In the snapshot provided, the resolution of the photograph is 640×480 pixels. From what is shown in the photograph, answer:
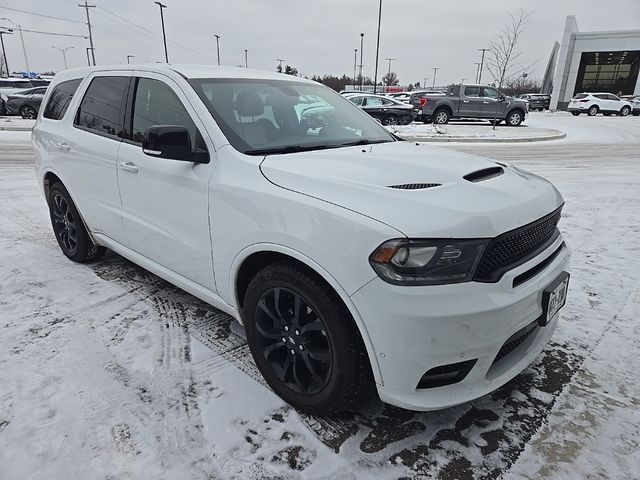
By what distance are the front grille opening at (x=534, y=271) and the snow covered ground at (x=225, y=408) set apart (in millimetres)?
799

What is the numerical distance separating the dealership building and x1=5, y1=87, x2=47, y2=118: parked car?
46.8 meters

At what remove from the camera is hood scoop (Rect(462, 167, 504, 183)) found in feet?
7.54

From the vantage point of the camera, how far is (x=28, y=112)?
21.6m

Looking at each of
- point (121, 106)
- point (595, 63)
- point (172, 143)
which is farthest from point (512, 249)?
point (595, 63)

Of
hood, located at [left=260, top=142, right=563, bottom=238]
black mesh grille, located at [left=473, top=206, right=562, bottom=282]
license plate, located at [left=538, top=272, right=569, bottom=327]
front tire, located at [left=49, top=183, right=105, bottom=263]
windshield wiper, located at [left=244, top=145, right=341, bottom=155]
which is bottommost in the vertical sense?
front tire, located at [left=49, top=183, right=105, bottom=263]

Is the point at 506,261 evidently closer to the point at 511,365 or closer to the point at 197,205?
the point at 511,365

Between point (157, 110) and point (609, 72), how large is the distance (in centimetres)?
6045

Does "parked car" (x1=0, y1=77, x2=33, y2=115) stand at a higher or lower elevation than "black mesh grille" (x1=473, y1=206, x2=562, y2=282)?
higher

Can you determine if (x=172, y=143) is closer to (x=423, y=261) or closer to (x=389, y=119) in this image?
(x=423, y=261)

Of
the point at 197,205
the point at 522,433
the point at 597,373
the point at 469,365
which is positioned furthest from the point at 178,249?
the point at 597,373

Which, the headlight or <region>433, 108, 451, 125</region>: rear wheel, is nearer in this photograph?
the headlight

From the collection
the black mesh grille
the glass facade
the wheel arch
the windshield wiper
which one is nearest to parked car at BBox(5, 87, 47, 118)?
the windshield wiper

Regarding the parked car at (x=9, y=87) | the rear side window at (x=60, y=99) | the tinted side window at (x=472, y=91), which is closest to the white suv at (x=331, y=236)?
the rear side window at (x=60, y=99)

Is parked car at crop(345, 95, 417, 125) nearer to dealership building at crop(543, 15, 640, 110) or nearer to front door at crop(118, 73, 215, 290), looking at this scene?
front door at crop(118, 73, 215, 290)
